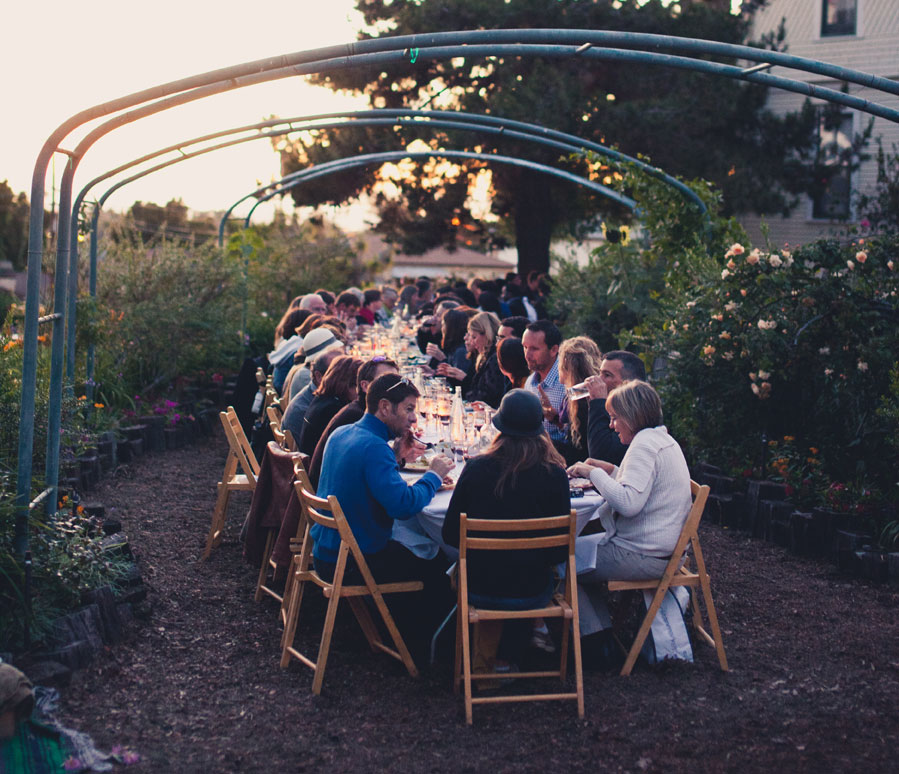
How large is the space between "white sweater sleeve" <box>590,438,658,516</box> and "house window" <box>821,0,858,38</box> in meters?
19.3

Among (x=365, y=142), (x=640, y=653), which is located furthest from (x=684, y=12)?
(x=640, y=653)

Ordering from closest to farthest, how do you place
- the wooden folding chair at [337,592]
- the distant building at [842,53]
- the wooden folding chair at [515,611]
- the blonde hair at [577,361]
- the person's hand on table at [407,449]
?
the wooden folding chair at [515,611] < the wooden folding chair at [337,592] < the person's hand on table at [407,449] < the blonde hair at [577,361] < the distant building at [842,53]

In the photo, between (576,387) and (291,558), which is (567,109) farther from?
(291,558)

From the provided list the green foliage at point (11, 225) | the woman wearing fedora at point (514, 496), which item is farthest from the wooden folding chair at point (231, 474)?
the green foliage at point (11, 225)

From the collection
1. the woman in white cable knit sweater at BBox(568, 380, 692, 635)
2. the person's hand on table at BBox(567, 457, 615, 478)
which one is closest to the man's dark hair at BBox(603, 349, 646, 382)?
the person's hand on table at BBox(567, 457, 615, 478)

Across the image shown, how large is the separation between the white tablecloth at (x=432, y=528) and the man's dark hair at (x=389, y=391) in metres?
0.52

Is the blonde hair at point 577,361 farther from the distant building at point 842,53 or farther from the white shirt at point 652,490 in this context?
the distant building at point 842,53

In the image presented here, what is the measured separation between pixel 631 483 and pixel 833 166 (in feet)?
56.3

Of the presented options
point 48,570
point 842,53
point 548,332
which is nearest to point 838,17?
point 842,53

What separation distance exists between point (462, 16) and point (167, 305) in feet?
31.4

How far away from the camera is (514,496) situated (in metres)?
4.48

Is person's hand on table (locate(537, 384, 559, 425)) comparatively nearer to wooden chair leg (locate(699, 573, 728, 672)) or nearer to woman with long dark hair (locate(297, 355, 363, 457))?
woman with long dark hair (locate(297, 355, 363, 457))

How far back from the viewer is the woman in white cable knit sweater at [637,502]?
4820 millimetres

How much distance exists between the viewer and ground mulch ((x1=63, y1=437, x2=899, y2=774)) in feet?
13.3
